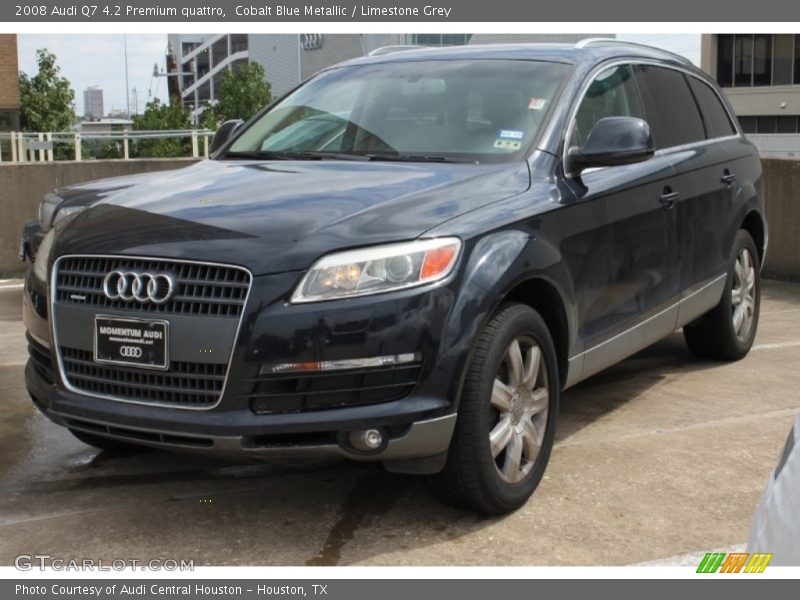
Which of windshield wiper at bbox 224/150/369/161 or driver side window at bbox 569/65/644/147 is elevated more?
driver side window at bbox 569/65/644/147

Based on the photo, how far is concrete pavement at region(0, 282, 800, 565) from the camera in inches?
159

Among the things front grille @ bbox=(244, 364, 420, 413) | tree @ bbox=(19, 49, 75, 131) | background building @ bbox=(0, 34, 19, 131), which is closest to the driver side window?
front grille @ bbox=(244, 364, 420, 413)

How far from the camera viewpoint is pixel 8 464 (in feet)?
16.8

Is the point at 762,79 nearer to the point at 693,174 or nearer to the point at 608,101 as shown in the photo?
the point at 693,174

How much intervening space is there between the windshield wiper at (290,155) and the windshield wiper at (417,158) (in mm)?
67

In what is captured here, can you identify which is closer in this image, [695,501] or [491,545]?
[491,545]

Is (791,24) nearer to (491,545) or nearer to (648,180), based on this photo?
(648,180)

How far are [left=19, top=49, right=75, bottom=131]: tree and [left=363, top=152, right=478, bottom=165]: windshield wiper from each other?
34.9 metres

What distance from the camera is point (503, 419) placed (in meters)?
4.25

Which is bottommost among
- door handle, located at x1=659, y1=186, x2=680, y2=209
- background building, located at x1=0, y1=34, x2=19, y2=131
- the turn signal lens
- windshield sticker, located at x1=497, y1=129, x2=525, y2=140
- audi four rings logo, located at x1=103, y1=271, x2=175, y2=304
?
audi four rings logo, located at x1=103, y1=271, x2=175, y2=304

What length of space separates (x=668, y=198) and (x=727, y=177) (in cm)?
106

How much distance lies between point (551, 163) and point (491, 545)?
65.0 inches

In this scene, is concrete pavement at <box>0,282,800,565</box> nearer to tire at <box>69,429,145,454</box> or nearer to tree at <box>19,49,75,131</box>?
tire at <box>69,429,145,454</box>
